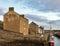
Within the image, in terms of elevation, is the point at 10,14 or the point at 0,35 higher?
the point at 10,14

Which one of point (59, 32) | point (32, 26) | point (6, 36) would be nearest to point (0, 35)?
point (6, 36)

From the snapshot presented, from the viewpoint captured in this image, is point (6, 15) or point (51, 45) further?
point (6, 15)

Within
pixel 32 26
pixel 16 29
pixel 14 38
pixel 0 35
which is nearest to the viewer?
pixel 0 35

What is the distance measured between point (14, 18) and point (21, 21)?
7.67 ft

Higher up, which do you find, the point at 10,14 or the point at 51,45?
the point at 10,14

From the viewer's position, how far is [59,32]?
157 m

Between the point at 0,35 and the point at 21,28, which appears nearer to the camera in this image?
the point at 0,35

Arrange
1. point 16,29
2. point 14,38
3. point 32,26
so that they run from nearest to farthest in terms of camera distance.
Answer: point 14,38 < point 16,29 < point 32,26

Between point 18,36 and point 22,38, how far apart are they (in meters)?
1.00

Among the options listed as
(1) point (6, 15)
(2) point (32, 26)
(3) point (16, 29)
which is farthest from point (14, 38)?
(2) point (32, 26)

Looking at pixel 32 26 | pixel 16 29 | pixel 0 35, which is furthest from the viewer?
pixel 32 26

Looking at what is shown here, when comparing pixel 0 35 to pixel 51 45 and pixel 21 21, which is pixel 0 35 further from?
pixel 51 45

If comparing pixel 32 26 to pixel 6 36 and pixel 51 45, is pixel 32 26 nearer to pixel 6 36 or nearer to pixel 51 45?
pixel 6 36

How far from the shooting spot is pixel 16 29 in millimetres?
54469
